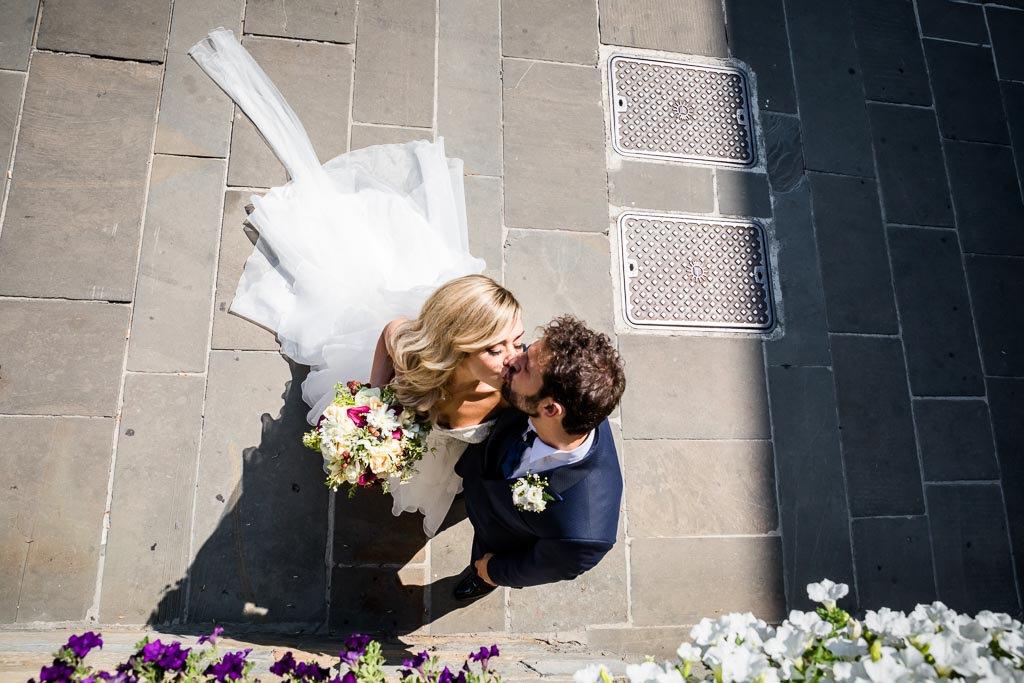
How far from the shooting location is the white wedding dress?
3.28 metres

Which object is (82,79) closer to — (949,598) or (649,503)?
(649,503)

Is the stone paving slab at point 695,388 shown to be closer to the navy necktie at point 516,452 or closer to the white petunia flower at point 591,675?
the navy necktie at point 516,452

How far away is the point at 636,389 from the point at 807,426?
46.1 inches

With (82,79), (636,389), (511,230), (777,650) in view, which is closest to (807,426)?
(636,389)

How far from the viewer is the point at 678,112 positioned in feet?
14.6

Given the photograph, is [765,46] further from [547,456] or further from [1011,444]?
[547,456]

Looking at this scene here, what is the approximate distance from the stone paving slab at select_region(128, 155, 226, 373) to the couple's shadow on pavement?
0.60m

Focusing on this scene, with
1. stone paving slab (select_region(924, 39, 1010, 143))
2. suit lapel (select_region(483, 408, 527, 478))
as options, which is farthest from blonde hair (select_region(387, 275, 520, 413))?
stone paving slab (select_region(924, 39, 1010, 143))

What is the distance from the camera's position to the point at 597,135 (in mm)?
4309

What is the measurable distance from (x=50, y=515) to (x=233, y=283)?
1.55 m

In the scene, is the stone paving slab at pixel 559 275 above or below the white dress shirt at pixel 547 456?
above

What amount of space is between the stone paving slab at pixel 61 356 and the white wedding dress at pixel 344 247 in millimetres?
739

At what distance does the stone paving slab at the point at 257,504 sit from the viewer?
344 centimetres

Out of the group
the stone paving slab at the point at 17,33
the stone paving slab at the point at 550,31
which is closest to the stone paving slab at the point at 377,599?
the stone paving slab at the point at 550,31
